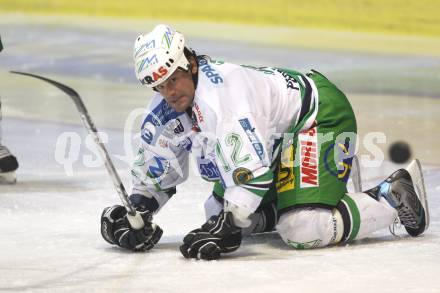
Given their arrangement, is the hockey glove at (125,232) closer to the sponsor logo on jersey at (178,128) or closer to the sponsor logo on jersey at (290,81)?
the sponsor logo on jersey at (178,128)

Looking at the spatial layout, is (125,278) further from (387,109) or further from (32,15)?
(32,15)

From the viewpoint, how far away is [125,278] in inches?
167

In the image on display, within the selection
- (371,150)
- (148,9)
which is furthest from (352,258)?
(148,9)

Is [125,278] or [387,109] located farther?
[387,109]

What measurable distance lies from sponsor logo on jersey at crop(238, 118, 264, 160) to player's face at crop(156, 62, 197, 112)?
0.24 metres

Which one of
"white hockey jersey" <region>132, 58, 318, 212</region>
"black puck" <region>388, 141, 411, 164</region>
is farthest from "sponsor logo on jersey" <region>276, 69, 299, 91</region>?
"black puck" <region>388, 141, 411, 164</region>

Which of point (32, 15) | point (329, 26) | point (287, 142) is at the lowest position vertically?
point (32, 15)

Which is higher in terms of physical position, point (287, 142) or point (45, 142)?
point (287, 142)

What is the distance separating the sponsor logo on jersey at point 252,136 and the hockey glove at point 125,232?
550mm

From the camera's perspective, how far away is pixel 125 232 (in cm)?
468

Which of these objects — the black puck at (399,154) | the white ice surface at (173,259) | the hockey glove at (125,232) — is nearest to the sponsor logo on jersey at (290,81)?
the white ice surface at (173,259)

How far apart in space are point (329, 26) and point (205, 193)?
14.9 ft

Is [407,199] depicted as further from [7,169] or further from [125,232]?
[7,169]

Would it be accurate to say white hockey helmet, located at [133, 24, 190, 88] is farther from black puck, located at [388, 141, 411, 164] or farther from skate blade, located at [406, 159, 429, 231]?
black puck, located at [388, 141, 411, 164]
